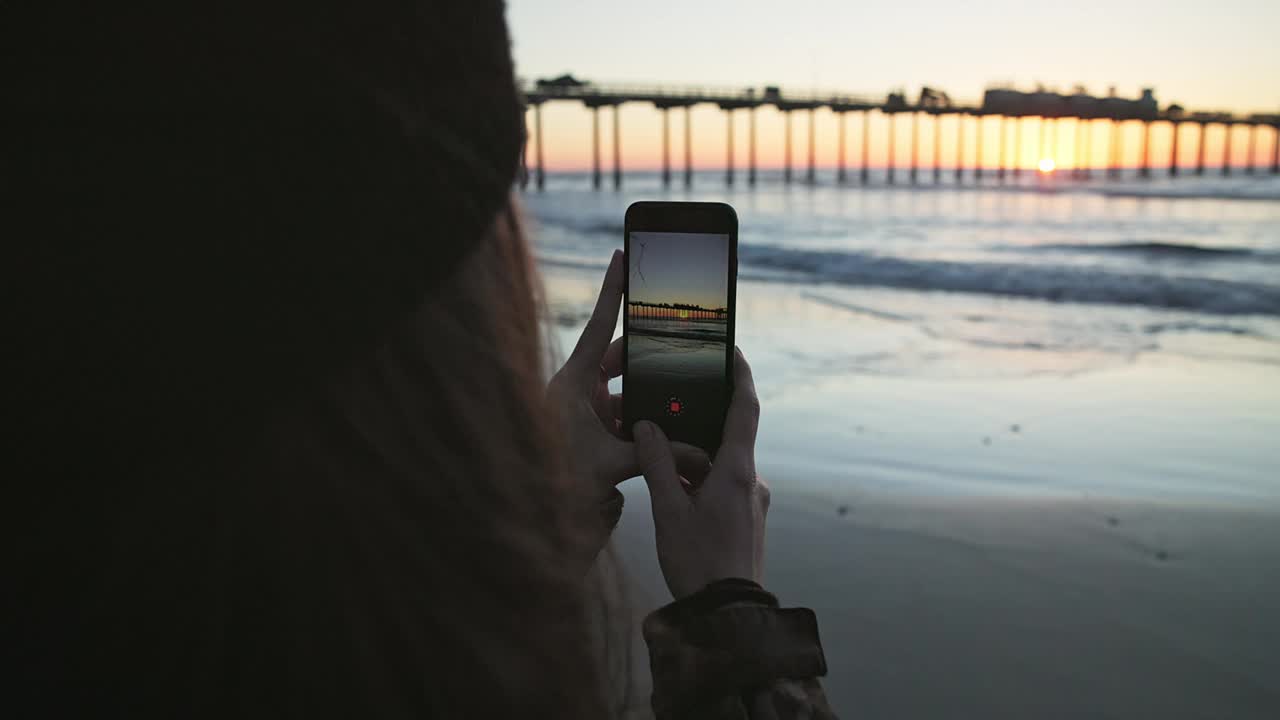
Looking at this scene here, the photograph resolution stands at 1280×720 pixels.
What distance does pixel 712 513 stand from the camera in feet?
4.12

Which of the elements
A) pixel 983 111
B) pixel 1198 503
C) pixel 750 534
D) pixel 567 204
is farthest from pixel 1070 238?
pixel 983 111

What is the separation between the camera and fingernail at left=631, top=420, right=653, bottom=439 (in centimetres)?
145

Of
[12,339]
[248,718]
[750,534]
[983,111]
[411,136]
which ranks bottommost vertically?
[750,534]

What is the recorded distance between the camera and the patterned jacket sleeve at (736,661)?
98 centimetres

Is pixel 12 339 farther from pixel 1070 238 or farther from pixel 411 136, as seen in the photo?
pixel 1070 238

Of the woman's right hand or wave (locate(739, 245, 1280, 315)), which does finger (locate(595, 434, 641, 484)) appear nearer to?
the woman's right hand

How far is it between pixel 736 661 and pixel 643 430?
52 cm

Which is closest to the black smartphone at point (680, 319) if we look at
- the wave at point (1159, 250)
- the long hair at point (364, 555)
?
the long hair at point (364, 555)

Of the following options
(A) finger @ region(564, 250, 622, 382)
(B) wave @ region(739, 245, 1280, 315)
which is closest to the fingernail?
A: (A) finger @ region(564, 250, 622, 382)

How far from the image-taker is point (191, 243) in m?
0.46

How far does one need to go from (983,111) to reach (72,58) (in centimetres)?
5771

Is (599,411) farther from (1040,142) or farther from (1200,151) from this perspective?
(1040,142)

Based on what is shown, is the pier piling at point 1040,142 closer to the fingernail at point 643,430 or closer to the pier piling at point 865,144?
the pier piling at point 865,144

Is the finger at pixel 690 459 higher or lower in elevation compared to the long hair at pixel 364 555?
lower
